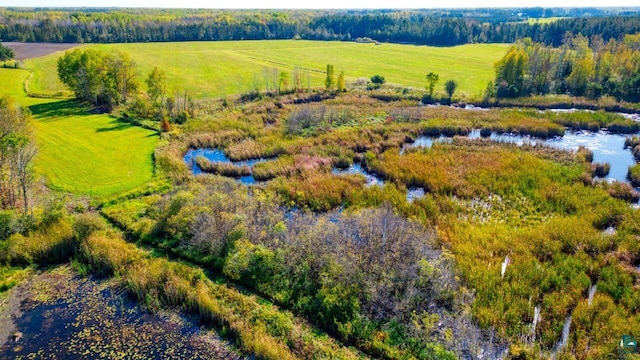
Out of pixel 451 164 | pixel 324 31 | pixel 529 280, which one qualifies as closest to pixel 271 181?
pixel 451 164

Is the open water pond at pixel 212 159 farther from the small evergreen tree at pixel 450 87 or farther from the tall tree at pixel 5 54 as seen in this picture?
the tall tree at pixel 5 54

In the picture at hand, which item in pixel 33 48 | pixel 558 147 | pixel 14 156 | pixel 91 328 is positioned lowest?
pixel 91 328

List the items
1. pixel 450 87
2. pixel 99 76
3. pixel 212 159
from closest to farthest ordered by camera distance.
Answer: pixel 212 159
pixel 99 76
pixel 450 87

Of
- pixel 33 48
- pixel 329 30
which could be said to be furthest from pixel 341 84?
pixel 329 30

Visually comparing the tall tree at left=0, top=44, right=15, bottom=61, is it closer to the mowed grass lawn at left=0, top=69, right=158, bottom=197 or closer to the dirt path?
the mowed grass lawn at left=0, top=69, right=158, bottom=197

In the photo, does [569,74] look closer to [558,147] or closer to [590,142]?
[590,142]

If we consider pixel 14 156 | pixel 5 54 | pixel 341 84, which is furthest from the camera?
Result: pixel 5 54
